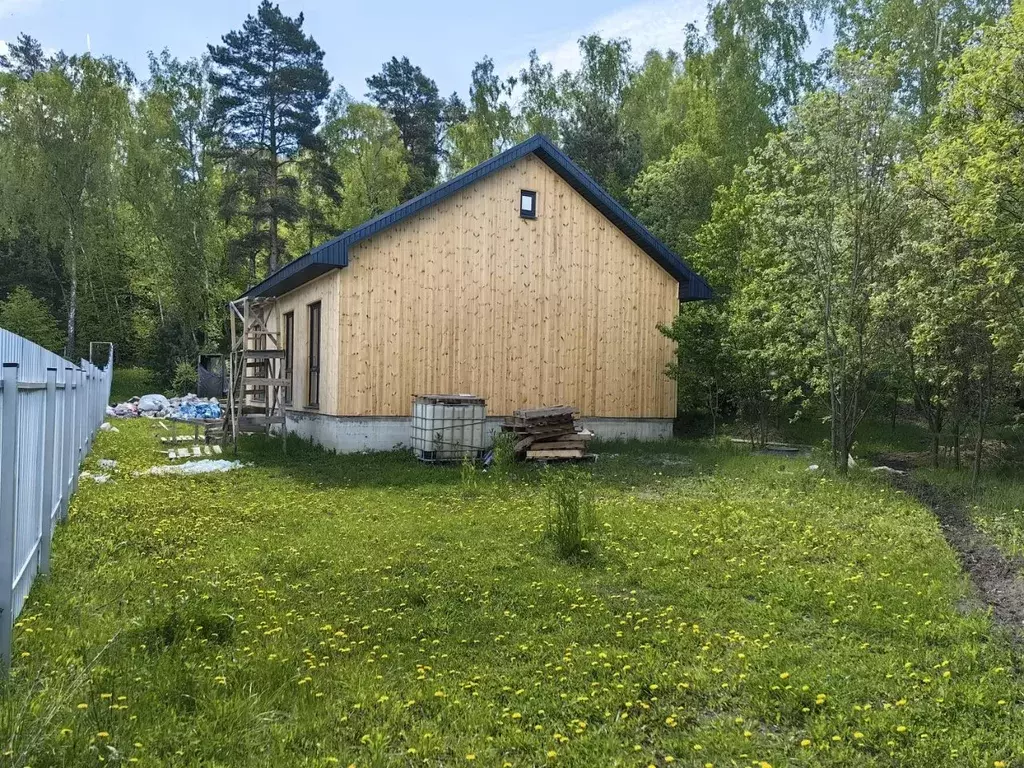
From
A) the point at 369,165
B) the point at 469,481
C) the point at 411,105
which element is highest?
the point at 411,105

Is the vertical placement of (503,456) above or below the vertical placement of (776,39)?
below

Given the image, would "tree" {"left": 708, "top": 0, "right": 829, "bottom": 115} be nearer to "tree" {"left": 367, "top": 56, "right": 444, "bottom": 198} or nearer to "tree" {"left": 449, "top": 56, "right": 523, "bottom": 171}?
"tree" {"left": 449, "top": 56, "right": 523, "bottom": 171}

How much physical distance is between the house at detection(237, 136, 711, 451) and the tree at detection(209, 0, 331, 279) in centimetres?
1776

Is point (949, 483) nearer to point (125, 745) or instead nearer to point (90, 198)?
point (125, 745)

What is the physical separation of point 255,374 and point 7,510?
15.6 meters

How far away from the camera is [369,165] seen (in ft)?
115

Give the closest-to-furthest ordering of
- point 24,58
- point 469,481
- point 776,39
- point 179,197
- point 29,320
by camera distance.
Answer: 1. point 469,481
2. point 776,39
3. point 29,320
4. point 179,197
5. point 24,58

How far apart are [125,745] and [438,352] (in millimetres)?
11835

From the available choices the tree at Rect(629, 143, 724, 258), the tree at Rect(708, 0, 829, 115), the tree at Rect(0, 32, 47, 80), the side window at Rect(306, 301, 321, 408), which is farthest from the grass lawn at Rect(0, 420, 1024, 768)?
the tree at Rect(0, 32, 47, 80)

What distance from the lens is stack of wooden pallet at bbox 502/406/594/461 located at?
44.0 feet

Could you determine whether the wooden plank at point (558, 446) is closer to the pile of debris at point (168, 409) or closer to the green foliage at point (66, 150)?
the pile of debris at point (168, 409)

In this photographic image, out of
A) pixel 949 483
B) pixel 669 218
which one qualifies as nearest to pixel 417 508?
pixel 949 483

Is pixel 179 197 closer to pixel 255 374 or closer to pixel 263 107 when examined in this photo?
pixel 263 107

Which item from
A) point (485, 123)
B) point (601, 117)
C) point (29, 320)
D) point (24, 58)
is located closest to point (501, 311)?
point (601, 117)
